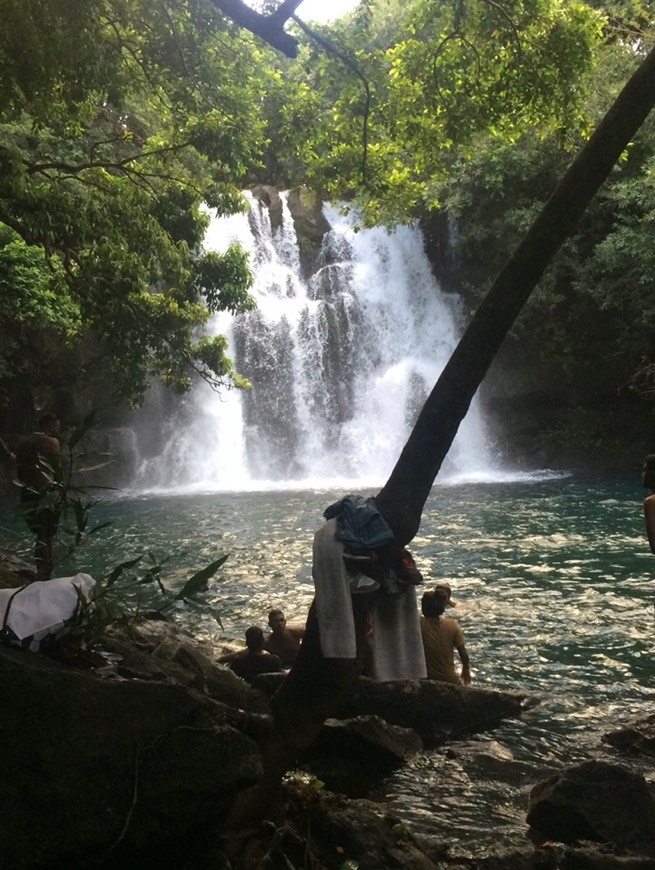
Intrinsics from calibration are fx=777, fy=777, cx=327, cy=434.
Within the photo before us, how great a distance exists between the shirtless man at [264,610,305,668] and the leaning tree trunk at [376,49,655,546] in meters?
3.91

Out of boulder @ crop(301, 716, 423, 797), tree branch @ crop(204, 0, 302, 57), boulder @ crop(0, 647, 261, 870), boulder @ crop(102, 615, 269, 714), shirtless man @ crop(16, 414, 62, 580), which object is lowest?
boulder @ crop(301, 716, 423, 797)

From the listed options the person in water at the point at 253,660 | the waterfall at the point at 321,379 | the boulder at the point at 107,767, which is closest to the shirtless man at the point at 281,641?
the person in water at the point at 253,660

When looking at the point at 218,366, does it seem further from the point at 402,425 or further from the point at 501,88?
the point at 402,425

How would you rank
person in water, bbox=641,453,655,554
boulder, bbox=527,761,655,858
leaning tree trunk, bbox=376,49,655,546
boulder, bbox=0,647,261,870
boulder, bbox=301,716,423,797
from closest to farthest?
boulder, bbox=0,647,261,870 < leaning tree trunk, bbox=376,49,655,546 < boulder, bbox=527,761,655,858 < person in water, bbox=641,453,655,554 < boulder, bbox=301,716,423,797

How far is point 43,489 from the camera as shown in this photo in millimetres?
4277

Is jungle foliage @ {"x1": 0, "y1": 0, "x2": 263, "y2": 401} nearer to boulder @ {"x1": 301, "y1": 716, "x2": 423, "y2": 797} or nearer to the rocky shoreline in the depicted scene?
the rocky shoreline

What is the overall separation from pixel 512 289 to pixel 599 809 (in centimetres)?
289

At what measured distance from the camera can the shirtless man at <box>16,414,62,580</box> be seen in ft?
13.9

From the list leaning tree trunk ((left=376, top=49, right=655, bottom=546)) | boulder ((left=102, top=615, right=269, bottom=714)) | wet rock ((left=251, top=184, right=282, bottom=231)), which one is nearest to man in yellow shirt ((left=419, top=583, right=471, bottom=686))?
boulder ((left=102, top=615, right=269, bottom=714))

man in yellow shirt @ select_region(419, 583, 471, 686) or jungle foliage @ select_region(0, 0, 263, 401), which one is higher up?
jungle foliage @ select_region(0, 0, 263, 401)

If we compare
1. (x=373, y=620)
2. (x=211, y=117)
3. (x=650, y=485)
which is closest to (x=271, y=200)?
(x=211, y=117)

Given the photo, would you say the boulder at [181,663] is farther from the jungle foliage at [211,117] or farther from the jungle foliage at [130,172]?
the jungle foliage at [130,172]

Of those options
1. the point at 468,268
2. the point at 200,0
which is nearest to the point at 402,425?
the point at 468,268

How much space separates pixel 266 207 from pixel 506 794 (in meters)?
27.9
